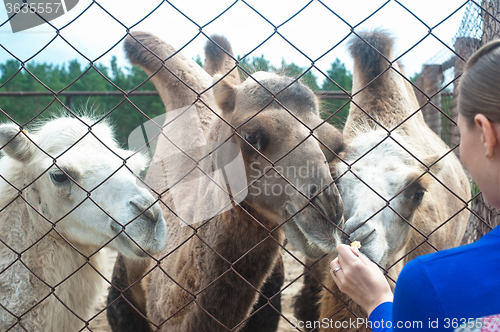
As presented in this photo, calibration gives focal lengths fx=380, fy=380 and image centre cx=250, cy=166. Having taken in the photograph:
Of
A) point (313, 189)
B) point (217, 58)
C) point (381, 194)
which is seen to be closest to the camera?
point (313, 189)

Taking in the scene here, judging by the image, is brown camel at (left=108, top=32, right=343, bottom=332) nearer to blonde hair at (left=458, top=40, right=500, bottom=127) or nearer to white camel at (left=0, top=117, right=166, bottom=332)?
white camel at (left=0, top=117, right=166, bottom=332)

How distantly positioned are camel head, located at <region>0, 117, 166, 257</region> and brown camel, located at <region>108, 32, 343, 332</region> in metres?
0.21

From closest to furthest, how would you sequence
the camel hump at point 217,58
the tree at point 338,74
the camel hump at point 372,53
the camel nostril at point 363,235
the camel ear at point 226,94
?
the camel nostril at point 363,235
the camel ear at point 226,94
the camel hump at point 372,53
the camel hump at point 217,58
the tree at point 338,74

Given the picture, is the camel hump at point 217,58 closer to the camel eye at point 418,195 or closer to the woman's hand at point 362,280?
the camel eye at point 418,195

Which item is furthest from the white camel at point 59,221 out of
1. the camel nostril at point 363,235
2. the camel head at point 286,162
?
the camel nostril at point 363,235

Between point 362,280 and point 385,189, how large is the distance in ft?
3.75

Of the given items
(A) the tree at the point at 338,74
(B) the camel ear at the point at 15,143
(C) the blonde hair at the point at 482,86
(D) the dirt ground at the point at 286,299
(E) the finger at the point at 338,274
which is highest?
(C) the blonde hair at the point at 482,86

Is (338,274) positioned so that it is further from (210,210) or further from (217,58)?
(217,58)

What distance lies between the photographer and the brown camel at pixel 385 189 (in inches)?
75.2

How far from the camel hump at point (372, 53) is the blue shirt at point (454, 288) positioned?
110 inches

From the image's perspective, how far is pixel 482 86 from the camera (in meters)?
0.84

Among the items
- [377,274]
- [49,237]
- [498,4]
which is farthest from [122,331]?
[498,4]

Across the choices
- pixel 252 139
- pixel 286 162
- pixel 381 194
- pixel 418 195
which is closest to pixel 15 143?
pixel 252 139

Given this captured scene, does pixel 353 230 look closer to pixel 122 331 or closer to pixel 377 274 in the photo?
pixel 377 274
